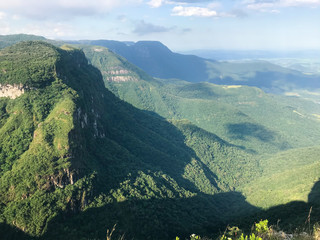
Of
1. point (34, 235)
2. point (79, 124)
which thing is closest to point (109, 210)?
point (34, 235)

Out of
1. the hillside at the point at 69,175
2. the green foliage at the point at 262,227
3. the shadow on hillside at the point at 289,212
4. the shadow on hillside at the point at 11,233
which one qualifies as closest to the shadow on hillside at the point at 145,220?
the hillside at the point at 69,175

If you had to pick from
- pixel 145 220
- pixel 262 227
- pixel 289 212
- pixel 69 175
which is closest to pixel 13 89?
pixel 69 175

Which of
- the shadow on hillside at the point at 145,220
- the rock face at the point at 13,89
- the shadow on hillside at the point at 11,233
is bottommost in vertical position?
the shadow on hillside at the point at 145,220

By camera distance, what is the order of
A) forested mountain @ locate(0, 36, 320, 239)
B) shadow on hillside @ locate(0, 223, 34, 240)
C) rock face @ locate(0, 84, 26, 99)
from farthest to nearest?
rock face @ locate(0, 84, 26, 99)
forested mountain @ locate(0, 36, 320, 239)
shadow on hillside @ locate(0, 223, 34, 240)

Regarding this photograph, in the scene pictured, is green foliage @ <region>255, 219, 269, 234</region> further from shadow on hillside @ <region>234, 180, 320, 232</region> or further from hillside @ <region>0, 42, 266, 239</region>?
hillside @ <region>0, 42, 266, 239</region>

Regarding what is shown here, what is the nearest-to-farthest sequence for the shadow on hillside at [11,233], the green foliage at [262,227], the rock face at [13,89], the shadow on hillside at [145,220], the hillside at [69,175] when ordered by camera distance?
the green foliage at [262,227]
the shadow on hillside at [11,233]
the shadow on hillside at [145,220]
the hillside at [69,175]
the rock face at [13,89]

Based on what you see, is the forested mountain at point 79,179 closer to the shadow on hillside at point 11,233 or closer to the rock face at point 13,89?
the shadow on hillside at point 11,233

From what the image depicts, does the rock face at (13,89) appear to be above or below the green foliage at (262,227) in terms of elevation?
above

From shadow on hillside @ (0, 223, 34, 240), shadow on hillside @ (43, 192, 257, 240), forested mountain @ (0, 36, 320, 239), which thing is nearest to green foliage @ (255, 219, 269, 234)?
forested mountain @ (0, 36, 320, 239)

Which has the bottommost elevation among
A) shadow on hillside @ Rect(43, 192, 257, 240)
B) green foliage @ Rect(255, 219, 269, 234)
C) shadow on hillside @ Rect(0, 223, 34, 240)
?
shadow on hillside @ Rect(43, 192, 257, 240)

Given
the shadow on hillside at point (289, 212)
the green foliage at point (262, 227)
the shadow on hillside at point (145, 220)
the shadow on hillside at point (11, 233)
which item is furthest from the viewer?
the shadow on hillside at point (145, 220)

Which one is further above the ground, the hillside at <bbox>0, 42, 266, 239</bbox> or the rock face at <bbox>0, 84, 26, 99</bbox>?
the rock face at <bbox>0, 84, 26, 99</bbox>

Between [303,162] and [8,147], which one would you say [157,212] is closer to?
[8,147]
